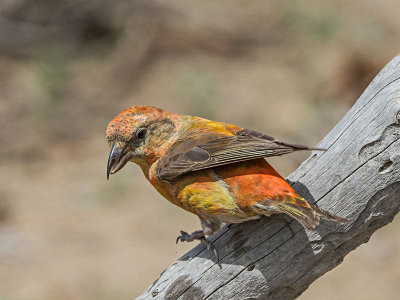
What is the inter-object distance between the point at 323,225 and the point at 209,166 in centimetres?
80

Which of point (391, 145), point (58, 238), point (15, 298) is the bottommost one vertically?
point (391, 145)

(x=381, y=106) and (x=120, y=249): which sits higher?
(x=120, y=249)

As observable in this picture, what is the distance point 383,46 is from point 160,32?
3973 mm

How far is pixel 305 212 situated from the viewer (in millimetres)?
3393

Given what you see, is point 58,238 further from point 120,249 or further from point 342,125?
point 342,125

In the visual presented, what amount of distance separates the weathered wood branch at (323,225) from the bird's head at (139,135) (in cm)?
86

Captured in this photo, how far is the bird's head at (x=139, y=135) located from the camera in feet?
14.1

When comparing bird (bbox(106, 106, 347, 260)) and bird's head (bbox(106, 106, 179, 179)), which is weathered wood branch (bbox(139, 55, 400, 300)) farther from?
bird's head (bbox(106, 106, 179, 179))

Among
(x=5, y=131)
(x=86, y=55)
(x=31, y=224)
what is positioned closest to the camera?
(x=31, y=224)

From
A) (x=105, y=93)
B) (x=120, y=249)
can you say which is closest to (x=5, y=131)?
(x=105, y=93)

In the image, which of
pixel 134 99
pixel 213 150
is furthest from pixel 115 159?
pixel 134 99

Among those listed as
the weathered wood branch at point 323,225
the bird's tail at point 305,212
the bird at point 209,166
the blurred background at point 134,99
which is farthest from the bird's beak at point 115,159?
the blurred background at point 134,99

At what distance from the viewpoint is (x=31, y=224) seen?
8484 mm

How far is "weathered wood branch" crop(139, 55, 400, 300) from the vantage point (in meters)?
3.41
